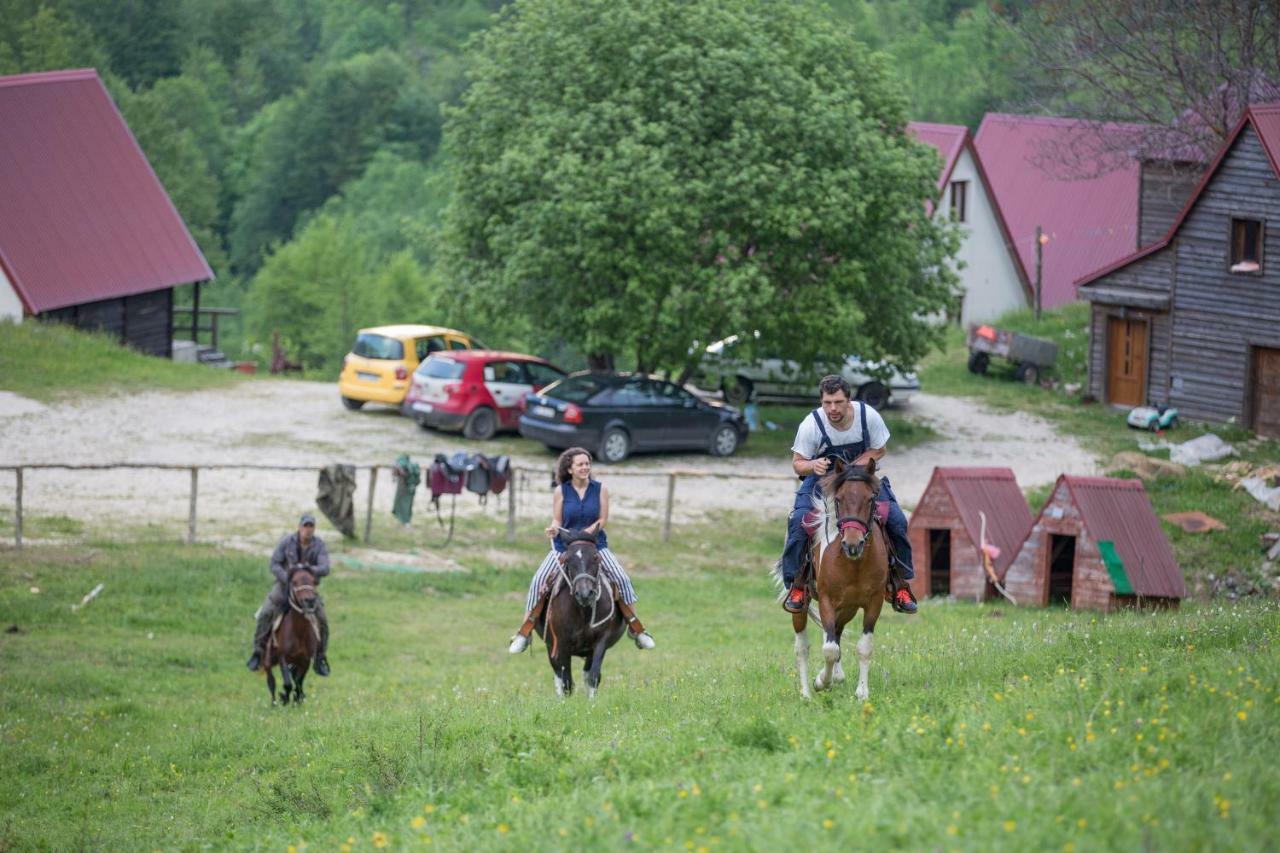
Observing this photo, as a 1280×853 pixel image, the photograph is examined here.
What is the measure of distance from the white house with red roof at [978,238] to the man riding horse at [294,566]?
38757 mm

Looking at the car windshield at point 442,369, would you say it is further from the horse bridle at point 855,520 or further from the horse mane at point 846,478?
the horse bridle at point 855,520

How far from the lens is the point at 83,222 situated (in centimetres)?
4138

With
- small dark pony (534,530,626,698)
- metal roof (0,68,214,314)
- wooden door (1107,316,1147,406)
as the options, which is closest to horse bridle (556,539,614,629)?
small dark pony (534,530,626,698)

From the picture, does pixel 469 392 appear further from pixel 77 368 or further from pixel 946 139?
pixel 946 139

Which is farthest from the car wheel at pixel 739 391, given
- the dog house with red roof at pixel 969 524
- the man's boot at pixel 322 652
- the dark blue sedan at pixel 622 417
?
the man's boot at pixel 322 652

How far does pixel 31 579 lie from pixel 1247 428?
2652 centimetres

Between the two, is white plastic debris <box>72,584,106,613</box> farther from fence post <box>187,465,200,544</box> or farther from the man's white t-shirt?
the man's white t-shirt

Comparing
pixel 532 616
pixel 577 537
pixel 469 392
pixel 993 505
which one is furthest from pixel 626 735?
pixel 469 392

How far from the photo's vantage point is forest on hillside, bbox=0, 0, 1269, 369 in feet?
253

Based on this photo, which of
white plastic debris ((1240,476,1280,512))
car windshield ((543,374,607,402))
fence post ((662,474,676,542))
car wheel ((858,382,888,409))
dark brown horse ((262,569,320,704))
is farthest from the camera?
car wheel ((858,382,888,409))

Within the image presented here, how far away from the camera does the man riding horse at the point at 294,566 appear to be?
16562mm

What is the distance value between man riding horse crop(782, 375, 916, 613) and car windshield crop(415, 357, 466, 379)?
66.2 ft

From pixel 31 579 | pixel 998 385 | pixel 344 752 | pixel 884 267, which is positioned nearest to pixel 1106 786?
pixel 344 752

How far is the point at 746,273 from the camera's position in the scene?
3086 centimetres
